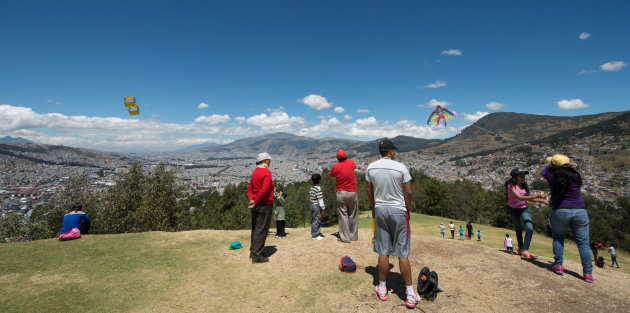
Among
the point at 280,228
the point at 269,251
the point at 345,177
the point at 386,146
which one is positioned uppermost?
the point at 386,146

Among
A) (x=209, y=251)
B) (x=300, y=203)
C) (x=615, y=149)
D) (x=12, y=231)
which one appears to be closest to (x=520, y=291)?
(x=209, y=251)

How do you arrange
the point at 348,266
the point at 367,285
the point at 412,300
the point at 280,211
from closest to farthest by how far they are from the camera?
the point at 412,300, the point at 367,285, the point at 348,266, the point at 280,211

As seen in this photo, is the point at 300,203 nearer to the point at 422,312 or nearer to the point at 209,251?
the point at 209,251

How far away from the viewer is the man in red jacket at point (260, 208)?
21.2ft

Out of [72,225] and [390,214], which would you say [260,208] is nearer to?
[390,214]

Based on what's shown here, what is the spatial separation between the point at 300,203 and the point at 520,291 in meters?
51.7

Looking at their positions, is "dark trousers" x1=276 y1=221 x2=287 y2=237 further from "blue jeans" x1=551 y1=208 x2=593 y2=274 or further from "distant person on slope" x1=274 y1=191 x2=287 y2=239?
"blue jeans" x1=551 y1=208 x2=593 y2=274

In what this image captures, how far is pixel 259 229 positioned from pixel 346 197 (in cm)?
304

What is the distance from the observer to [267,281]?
5.43m

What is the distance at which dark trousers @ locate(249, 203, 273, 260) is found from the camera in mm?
6484

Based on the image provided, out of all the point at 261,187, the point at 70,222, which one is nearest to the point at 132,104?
the point at 70,222

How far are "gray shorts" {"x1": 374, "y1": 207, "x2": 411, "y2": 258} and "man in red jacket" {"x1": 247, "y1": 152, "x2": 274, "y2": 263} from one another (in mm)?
3067

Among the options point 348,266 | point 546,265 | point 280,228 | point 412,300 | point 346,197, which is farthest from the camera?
point 280,228

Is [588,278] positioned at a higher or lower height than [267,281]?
higher
